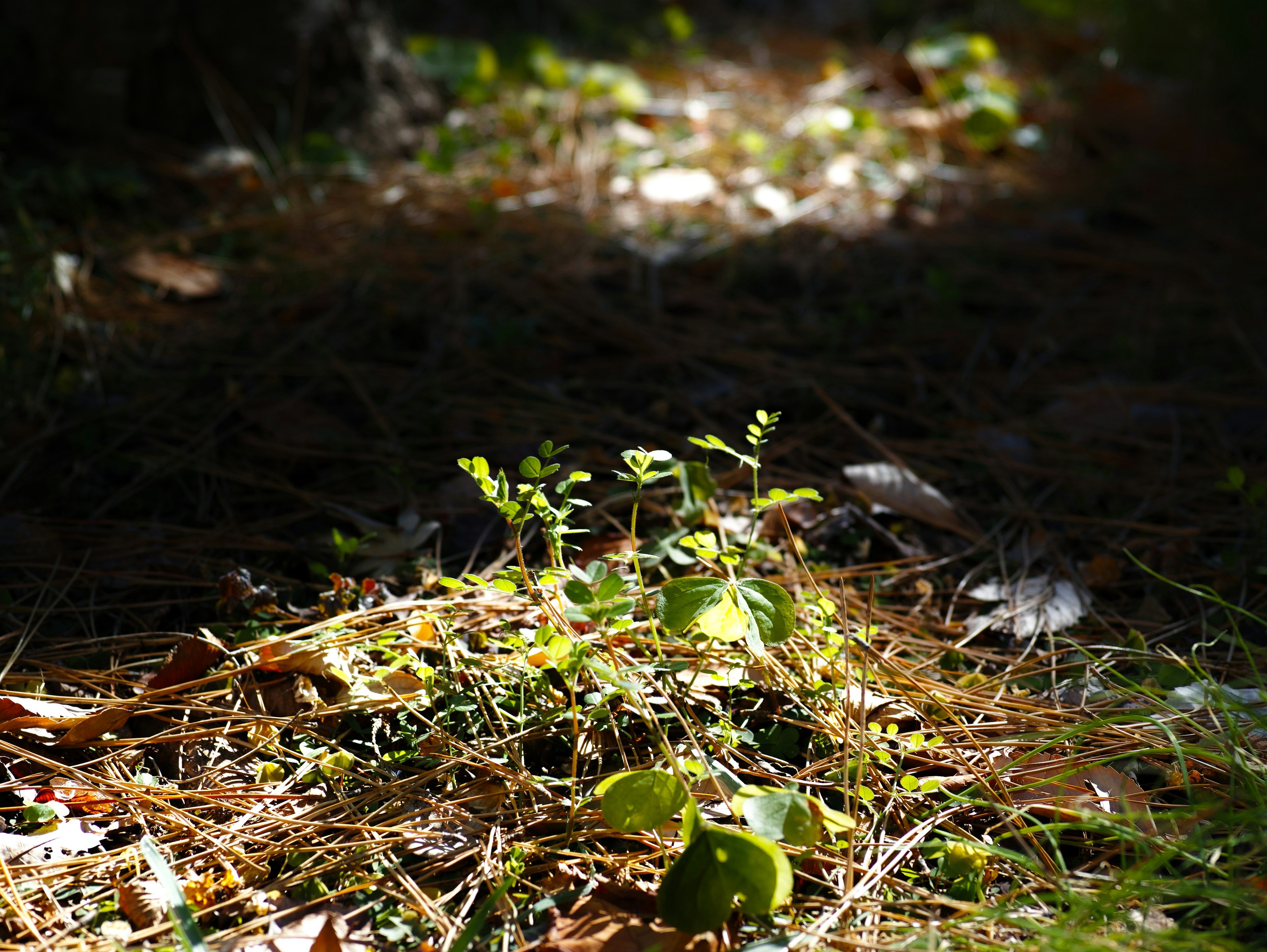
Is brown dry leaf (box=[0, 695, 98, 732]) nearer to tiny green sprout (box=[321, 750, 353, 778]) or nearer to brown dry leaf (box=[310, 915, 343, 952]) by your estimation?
tiny green sprout (box=[321, 750, 353, 778])

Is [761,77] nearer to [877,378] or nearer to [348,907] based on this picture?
[877,378]

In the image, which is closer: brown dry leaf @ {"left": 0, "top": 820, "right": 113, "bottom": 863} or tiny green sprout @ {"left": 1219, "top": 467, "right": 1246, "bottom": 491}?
brown dry leaf @ {"left": 0, "top": 820, "right": 113, "bottom": 863}

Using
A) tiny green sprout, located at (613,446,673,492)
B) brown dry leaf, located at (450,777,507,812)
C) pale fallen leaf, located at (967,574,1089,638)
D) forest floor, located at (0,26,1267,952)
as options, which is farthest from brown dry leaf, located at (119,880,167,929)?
pale fallen leaf, located at (967,574,1089,638)

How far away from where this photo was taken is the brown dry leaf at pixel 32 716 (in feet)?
4.41

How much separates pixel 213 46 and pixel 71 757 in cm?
271

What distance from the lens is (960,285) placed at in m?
2.83

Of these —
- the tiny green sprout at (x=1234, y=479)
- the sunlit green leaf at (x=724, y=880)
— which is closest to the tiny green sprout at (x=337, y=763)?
the sunlit green leaf at (x=724, y=880)

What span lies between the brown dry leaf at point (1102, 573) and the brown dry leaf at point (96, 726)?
1.82 meters

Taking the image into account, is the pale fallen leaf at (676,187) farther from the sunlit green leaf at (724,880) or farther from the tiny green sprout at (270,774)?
the sunlit green leaf at (724,880)

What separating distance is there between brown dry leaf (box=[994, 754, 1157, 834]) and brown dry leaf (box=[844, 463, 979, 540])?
2.18 feet

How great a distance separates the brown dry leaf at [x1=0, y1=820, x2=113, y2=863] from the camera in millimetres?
1184

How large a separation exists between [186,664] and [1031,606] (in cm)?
159

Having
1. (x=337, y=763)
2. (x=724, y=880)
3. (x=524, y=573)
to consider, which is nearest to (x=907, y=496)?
(x=524, y=573)

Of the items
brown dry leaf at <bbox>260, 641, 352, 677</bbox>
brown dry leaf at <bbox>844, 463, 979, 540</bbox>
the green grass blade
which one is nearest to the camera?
the green grass blade
